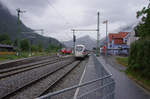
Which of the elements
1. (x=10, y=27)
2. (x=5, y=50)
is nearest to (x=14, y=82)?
(x=5, y=50)

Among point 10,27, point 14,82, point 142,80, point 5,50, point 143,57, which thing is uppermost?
point 10,27

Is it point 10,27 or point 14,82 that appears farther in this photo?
point 10,27

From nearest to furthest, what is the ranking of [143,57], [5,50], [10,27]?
[143,57]
[5,50]
[10,27]

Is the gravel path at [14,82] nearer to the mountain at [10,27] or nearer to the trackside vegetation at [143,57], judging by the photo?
the trackside vegetation at [143,57]

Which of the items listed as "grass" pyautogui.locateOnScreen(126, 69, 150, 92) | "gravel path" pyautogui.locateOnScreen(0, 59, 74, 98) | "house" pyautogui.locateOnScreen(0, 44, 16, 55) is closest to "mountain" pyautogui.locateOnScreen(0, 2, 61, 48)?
"house" pyautogui.locateOnScreen(0, 44, 16, 55)

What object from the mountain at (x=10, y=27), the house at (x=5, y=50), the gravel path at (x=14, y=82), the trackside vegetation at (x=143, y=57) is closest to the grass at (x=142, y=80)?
the trackside vegetation at (x=143, y=57)

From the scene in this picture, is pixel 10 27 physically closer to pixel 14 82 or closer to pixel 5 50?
pixel 5 50

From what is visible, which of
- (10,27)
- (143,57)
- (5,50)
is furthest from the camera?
(10,27)

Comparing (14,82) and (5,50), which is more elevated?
(5,50)

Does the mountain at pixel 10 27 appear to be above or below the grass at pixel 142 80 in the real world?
above

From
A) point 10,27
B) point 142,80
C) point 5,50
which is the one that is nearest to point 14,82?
point 142,80

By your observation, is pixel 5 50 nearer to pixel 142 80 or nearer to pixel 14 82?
pixel 14 82

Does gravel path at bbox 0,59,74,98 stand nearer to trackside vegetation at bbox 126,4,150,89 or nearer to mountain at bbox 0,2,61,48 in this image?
trackside vegetation at bbox 126,4,150,89

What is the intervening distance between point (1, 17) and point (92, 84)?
492ft
